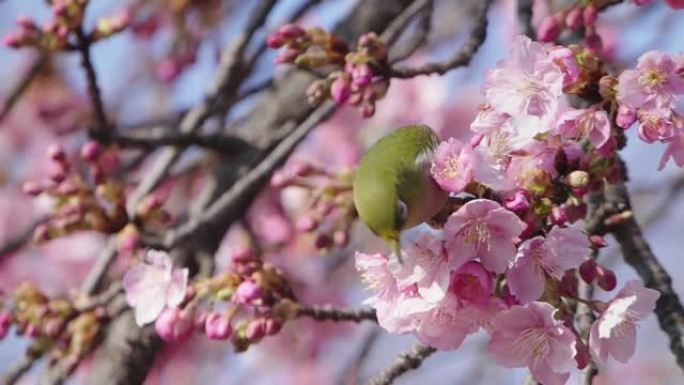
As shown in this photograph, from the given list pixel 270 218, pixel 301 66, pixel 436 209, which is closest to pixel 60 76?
pixel 270 218

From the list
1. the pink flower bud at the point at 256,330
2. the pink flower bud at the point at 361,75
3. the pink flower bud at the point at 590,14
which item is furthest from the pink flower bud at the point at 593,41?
the pink flower bud at the point at 256,330

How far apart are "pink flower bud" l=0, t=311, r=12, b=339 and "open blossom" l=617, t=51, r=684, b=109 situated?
1.23 meters

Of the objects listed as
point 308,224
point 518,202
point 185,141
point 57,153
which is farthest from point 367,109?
point 185,141

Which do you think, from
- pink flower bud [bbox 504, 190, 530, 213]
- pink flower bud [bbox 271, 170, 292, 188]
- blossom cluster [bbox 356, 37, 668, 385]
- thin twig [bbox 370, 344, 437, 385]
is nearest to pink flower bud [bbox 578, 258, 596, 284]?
blossom cluster [bbox 356, 37, 668, 385]

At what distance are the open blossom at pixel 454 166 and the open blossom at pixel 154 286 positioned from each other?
61 centimetres

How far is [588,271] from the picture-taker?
4.35ft

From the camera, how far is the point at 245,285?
5.28 feet

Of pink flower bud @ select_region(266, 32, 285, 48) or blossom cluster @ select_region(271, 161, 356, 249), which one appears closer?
pink flower bud @ select_region(266, 32, 285, 48)

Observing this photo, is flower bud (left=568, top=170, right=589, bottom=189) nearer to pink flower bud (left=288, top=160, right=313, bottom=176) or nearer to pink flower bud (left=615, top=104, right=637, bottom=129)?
pink flower bud (left=615, top=104, right=637, bottom=129)

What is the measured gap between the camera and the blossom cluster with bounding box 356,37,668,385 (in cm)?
122

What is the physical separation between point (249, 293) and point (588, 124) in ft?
1.94

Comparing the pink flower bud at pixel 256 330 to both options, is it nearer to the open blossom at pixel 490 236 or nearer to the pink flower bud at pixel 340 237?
the pink flower bud at pixel 340 237

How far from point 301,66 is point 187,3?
160 cm

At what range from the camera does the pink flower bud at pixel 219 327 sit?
162 cm
